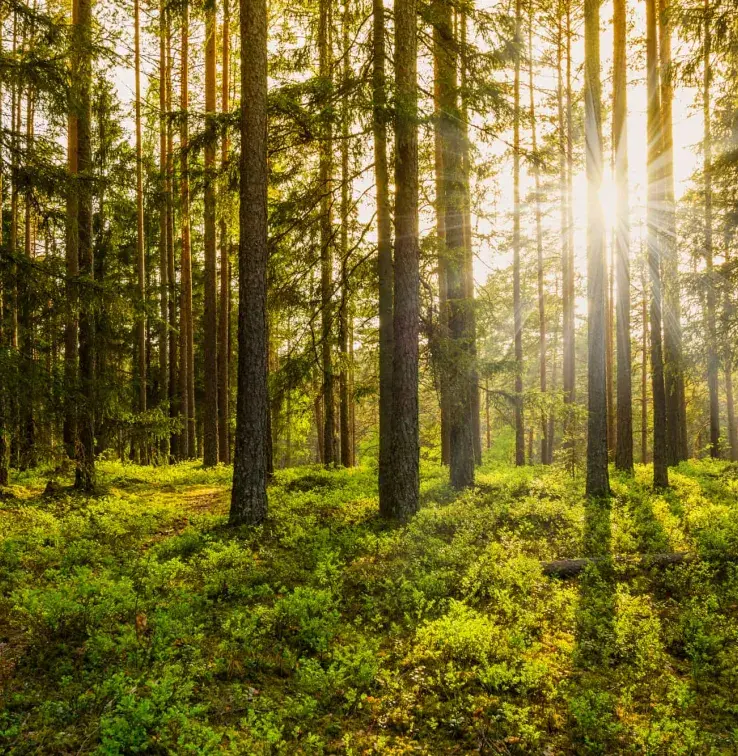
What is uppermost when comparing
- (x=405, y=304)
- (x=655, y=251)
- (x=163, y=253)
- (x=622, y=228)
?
(x=163, y=253)

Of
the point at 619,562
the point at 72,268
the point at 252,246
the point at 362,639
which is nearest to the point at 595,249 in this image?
the point at 619,562

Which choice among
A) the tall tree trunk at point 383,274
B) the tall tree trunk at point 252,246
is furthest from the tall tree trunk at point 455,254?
the tall tree trunk at point 252,246

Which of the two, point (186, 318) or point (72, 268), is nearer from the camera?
point (72, 268)

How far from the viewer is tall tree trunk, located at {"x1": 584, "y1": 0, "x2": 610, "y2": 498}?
35.9 ft

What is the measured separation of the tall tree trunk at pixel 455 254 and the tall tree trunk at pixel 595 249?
265cm

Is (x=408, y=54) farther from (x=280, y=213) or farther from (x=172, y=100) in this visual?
(x=172, y=100)

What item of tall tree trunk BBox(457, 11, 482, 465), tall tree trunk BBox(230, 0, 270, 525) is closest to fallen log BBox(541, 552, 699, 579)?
tall tree trunk BBox(457, 11, 482, 465)

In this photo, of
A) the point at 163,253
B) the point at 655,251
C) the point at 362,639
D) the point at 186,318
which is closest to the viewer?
the point at 362,639

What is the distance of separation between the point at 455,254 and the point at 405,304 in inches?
101

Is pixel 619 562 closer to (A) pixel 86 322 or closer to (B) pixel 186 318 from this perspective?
(A) pixel 86 322

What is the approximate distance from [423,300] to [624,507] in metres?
5.93

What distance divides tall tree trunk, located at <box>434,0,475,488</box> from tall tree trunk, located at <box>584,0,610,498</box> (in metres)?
2.65

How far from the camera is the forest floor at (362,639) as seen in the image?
13.4ft

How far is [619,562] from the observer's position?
770cm
